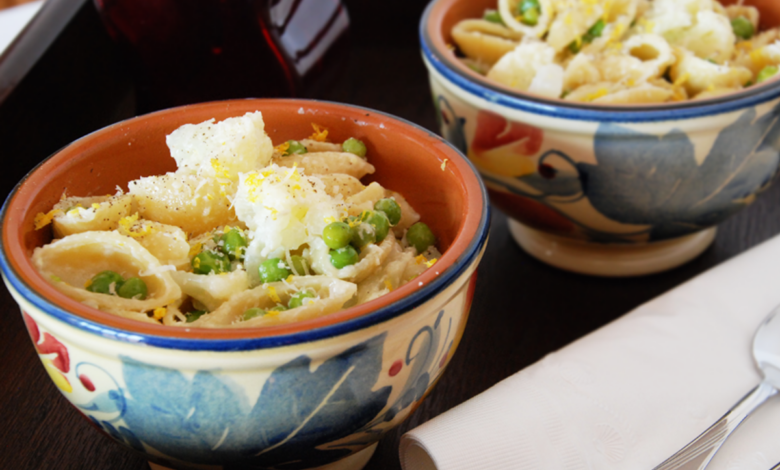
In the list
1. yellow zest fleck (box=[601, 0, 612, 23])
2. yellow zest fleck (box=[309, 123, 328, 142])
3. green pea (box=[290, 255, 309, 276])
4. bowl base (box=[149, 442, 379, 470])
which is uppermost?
yellow zest fleck (box=[601, 0, 612, 23])

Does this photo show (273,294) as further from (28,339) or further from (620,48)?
(620,48)

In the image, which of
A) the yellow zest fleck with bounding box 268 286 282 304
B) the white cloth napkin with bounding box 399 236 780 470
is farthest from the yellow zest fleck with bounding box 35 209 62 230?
the white cloth napkin with bounding box 399 236 780 470

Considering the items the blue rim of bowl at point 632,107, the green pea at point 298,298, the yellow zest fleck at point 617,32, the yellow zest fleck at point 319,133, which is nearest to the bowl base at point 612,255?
the blue rim of bowl at point 632,107

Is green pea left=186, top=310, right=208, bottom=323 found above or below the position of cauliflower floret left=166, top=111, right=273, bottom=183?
below

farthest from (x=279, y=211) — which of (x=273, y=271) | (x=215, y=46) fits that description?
(x=215, y=46)

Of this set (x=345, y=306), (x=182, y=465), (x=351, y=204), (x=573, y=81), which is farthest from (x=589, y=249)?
(x=182, y=465)

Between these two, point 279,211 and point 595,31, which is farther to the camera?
point 595,31

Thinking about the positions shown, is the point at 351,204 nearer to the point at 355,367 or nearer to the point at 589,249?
the point at 355,367

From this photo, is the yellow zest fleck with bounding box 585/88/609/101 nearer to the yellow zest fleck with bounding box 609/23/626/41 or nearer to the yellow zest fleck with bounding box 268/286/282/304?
the yellow zest fleck with bounding box 609/23/626/41
